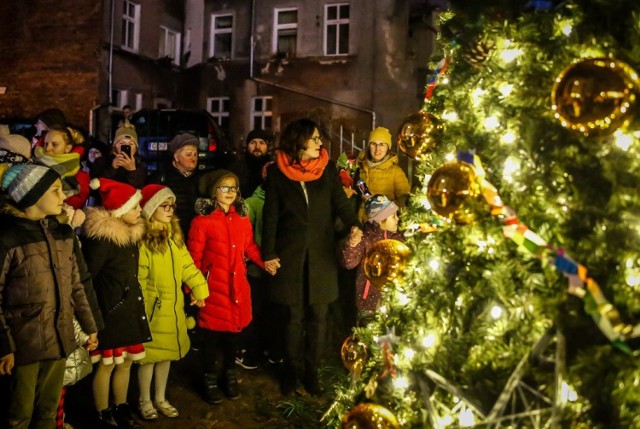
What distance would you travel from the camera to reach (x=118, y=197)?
14.0 ft

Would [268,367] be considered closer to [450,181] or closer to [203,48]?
[450,181]

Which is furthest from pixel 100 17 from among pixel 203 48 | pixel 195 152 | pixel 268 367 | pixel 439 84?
pixel 439 84

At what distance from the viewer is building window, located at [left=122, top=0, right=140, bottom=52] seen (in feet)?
66.3

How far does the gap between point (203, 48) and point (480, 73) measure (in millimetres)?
20987

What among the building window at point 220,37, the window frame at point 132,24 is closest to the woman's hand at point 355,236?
the window frame at point 132,24

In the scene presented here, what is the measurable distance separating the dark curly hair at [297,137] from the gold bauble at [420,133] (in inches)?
66.1

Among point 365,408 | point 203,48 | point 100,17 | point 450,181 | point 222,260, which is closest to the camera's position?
point 450,181

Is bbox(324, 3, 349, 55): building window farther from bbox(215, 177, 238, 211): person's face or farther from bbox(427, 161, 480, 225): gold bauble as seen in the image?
bbox(427, 161, 480, 225): gold bauble

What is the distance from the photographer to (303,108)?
20.1 meters

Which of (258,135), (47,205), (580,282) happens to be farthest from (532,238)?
(258,135)

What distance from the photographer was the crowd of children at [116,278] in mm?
3340

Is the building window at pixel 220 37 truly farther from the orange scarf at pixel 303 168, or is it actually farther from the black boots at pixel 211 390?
the black boots at pixel 211 390

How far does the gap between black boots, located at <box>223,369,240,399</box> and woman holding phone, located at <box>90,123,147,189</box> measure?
2.09 meters

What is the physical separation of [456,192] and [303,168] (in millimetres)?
2661
